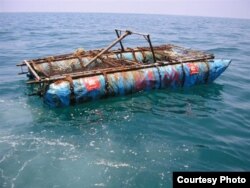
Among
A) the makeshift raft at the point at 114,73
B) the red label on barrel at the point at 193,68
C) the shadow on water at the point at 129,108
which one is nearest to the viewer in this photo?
the makeshift raft at the point at 114,73

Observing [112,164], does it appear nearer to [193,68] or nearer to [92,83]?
[92,83]

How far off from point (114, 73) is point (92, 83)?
4.35 feet

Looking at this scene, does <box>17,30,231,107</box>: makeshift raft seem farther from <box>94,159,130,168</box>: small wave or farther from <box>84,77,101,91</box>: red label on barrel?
<box>94,159,130,168</box>: small wave

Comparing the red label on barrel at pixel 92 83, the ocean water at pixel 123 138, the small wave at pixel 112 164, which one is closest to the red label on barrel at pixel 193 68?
the ocean water at pixel 123 138

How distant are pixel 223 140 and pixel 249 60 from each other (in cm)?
1796

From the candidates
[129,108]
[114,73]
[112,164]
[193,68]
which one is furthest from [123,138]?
[193,68]

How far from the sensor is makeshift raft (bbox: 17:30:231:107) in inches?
464

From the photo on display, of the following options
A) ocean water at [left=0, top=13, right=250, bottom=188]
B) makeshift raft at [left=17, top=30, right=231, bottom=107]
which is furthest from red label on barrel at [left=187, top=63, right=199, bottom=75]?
ocean water at [left=0, top=13, right=250, bottom=188]

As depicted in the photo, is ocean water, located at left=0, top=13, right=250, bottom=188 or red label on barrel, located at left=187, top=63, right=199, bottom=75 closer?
ocean water, located at left=0, top=13, right=250, bottom=188

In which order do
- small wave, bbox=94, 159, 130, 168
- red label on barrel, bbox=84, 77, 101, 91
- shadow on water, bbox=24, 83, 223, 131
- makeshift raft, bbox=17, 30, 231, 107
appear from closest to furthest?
small wave, bbox=94, 159, 130, 168 < makeshift raft, bbox=17, 30, 231, 107 < shadow on water, bbox=24, 83, 223, 131 < red label on barrel, bbox=84, 77, 101, 91

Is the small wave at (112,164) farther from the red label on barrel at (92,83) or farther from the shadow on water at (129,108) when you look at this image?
the red label on barrel at (92,83)

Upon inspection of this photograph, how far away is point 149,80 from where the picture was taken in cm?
1360

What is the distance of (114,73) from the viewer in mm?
12883

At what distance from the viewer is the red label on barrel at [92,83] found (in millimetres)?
12070
